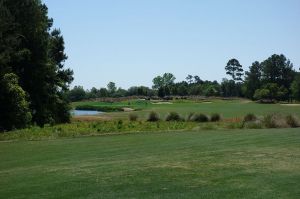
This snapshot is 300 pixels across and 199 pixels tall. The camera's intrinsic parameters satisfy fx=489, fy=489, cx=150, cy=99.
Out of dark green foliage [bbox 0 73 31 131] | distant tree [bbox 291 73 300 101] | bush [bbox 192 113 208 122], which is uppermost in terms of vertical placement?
distant tree [bbox 291 73 300 101]

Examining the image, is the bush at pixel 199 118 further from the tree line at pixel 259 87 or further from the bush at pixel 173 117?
the tree line at pixel 259 87

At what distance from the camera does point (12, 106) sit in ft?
116

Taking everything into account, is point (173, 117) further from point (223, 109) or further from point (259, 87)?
point (259, 87)

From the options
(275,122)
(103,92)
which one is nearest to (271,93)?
(103,92)

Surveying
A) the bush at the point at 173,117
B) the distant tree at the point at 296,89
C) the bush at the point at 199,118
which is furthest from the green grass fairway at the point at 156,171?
the distant tree at the point at 296,89

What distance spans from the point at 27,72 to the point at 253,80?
115696mm

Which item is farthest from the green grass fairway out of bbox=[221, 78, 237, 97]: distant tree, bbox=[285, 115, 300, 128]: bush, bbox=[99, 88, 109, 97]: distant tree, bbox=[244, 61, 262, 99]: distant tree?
bbox=[99, 88, 109, 97]: distant tree

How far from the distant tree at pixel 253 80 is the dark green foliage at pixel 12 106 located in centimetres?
11725

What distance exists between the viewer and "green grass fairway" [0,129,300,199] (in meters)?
10.5

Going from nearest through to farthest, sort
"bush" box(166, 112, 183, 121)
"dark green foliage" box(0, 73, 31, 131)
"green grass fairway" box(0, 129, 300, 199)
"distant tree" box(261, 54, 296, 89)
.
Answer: "green grass fairway" box(0, 129, 300, 199), "dark green foliage" box(0, 73, 31, 131), "bush" box(166, 112, 183, 121), "distant tree" box(261, 54, 296, 89)

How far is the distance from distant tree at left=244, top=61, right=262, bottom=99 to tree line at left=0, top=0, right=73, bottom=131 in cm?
10391

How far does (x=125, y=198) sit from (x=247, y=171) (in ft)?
13.4

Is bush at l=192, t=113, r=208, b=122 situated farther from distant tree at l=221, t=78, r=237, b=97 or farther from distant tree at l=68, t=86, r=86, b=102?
distant tree at l=68, t=86, r=86, b=102

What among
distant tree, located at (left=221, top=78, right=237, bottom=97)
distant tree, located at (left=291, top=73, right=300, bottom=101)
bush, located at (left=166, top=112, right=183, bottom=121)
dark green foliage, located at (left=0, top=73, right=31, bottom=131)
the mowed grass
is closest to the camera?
dark green foliage, located at (left=0, top=73, right=31, bottom=131)
